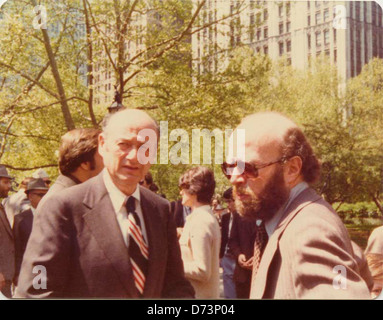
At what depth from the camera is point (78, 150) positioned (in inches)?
101

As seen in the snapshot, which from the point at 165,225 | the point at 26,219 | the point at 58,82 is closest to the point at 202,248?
the point at 165,225

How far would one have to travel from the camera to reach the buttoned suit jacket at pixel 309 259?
5.57 feet

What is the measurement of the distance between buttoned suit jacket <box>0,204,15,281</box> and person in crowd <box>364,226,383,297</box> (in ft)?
5.71

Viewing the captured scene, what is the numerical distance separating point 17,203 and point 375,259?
6.19ft

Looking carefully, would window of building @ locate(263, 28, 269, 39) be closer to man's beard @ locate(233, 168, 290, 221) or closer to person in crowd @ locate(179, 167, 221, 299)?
person in crowd @ locate(179, 167, 221, 299)

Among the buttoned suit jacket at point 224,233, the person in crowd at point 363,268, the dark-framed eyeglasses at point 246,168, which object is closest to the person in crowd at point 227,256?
the buttoned suit jacket at point 224,233

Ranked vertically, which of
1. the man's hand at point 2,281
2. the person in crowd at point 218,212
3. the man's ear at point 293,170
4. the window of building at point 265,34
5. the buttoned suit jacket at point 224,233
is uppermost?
the window of building at point 265,34

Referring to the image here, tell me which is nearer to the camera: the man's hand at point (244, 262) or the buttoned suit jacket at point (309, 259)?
the buttoned suit jacket at point (309, 259)

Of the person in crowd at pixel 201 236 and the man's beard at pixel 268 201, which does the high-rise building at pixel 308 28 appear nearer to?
the person in crowd at pixel 201 236

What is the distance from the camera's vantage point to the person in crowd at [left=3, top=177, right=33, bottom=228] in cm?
277

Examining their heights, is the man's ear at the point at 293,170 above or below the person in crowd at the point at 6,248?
above

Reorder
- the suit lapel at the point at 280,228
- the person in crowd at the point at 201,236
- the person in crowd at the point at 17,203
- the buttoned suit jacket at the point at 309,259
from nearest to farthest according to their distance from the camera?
the buttoned suit jacket at the point at 309,259
the suit lapel at the point at 280,228
the person in crowd at the point at 201,236
the person in crowd at the point at 17,203
